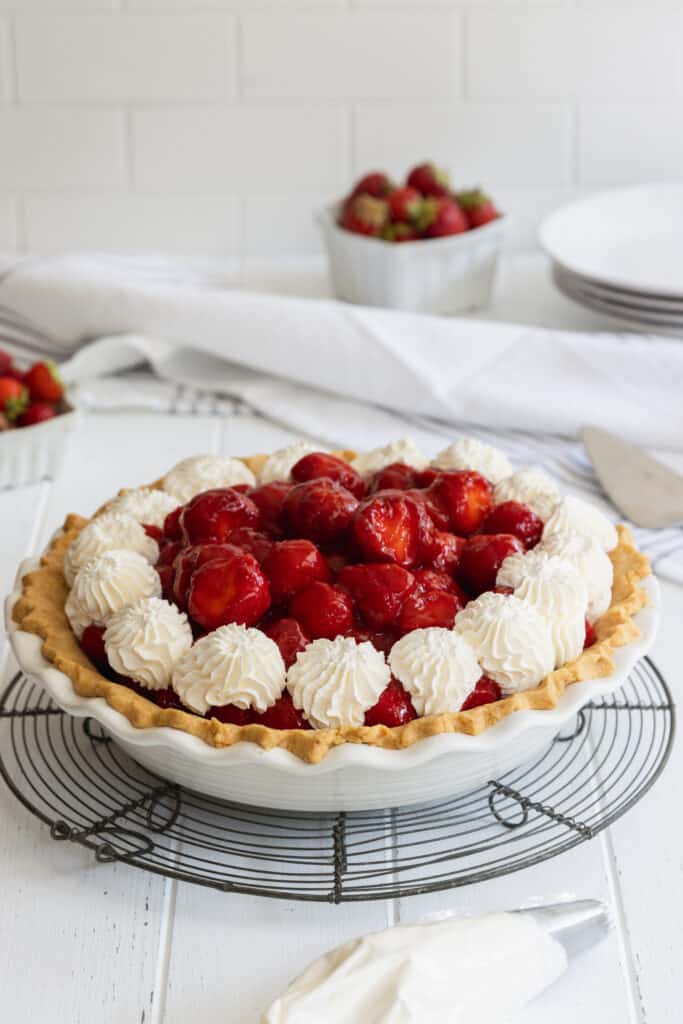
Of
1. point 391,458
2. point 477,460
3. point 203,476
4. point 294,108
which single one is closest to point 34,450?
point 203,476

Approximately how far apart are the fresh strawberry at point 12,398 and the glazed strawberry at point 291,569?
863 millimetres

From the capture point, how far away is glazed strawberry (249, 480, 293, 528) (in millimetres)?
1466

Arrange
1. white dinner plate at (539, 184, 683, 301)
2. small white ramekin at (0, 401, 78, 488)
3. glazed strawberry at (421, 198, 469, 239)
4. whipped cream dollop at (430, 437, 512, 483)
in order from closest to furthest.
A: 1. whipped cream dollop at (430, 437, 512, 483)
2. small white ramekin at (0, 401, 78, 488)
3. glazed strawberry at (421, 198, 469, 239)
4. white dinner plate at (539, 184, 683, 301)

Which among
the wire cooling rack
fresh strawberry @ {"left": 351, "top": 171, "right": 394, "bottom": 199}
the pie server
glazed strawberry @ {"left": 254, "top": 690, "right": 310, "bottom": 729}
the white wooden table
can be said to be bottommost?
the white wooden table

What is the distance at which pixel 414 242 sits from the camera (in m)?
2.41

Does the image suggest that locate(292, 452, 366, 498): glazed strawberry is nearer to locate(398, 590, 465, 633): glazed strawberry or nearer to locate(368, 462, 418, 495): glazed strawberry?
locate(368, 462, 418, 495): glazed strawberry

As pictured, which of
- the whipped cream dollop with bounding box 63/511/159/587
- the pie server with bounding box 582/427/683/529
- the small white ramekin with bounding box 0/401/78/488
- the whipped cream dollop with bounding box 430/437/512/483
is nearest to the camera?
the whipped cream dollop with bounding box 63/511/159/587

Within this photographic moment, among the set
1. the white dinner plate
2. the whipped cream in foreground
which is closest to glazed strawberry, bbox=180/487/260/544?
the whipped cream in foreground

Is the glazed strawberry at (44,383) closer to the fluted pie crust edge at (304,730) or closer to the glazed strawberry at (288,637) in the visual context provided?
the fluted pie crust edge at (304,730)

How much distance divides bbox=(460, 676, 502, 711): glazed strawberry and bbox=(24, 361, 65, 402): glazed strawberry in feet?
3.54

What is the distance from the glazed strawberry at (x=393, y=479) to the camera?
5.03ft

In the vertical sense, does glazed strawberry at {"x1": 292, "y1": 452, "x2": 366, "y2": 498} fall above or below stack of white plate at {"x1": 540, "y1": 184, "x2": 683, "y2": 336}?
below

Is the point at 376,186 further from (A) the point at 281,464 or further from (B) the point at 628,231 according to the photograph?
(A) the point at 281,464

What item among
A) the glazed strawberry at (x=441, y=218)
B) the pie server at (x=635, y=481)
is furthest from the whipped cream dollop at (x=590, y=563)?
the glazed strawberry at (x=441, y=218)
